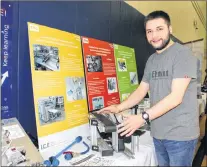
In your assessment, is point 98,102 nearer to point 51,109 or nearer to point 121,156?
point 51,109

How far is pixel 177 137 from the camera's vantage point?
1304mm

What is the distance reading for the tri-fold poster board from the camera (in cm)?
136

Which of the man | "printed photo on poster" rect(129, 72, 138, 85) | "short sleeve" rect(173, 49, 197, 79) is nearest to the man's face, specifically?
the man

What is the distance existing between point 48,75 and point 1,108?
0.35 metres

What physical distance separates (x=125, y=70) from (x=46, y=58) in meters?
1.27

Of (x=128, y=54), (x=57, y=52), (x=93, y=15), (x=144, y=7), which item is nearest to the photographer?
(x=57, y=52)

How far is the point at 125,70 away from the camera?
2.52 m

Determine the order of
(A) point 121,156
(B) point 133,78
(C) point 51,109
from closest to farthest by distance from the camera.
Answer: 1. (A) point 121,156
2. (C) point 51,109
3. (B) point 133,78

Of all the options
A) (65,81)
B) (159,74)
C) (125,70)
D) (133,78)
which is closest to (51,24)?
(65,81)

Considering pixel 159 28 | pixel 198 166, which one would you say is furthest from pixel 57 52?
pixel 198 166

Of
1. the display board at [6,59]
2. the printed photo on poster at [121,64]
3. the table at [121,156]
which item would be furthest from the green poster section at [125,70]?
the display board at [6,59]

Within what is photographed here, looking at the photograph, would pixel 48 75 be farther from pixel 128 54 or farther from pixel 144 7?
pixel 144 7

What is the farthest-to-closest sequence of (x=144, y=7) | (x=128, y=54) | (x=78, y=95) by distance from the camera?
(x=144, y=7), (x=128, y=54), (x=78, y=95)

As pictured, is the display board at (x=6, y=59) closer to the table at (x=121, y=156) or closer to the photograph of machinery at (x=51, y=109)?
the photograph of machinery at (x=51, y=109)
